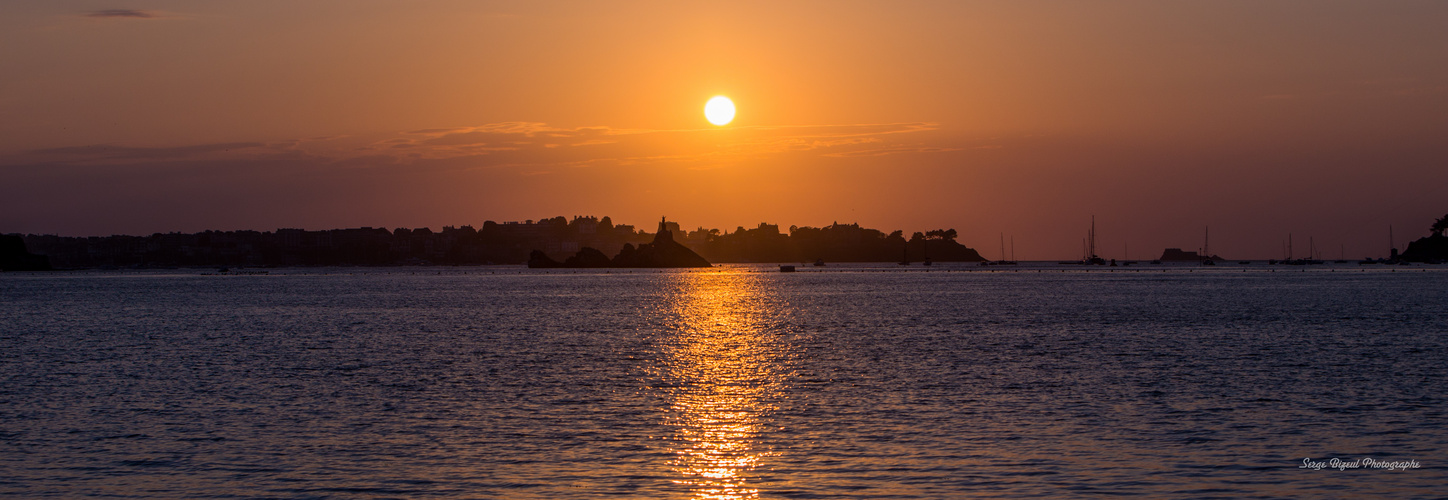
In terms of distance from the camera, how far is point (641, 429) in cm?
2752

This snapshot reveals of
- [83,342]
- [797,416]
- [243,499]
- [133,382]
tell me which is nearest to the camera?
[243,499]

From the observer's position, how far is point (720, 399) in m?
33.9

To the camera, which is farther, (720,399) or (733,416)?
(720,399)

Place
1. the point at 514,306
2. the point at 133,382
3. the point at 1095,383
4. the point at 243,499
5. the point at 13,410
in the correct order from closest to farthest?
the point at 243,499, the point at 13,410, the point at 1095,383, the point at 133,382, the point at 514,306

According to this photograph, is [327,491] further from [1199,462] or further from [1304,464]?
[1304,464]

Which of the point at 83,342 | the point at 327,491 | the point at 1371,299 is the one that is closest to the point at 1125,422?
the point at 327,491

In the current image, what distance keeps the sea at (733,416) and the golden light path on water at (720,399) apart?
146mm

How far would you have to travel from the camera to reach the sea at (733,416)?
2095 cm

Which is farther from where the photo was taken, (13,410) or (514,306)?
(514,306)

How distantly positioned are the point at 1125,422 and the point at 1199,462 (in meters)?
5.52

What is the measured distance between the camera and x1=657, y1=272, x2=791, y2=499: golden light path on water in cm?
2167

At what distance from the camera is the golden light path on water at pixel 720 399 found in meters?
21.7

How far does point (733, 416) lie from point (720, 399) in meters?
Result: 4.09

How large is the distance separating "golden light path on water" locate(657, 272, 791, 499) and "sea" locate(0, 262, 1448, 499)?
5.7 inches
